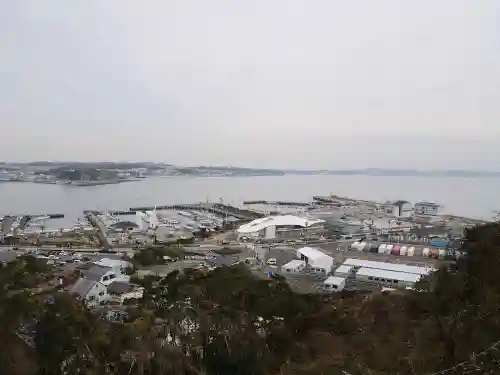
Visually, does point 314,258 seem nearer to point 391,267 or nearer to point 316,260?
point 316,260

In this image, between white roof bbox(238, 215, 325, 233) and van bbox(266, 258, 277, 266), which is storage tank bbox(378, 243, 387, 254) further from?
white roof bbox(238, 215, 325, 233)

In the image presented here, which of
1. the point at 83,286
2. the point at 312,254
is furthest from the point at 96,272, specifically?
the point at 312,254

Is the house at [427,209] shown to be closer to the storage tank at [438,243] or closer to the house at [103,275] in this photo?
the storage tank at [438,243]

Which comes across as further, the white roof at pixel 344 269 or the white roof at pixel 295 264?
the white roof at pixel 295 264

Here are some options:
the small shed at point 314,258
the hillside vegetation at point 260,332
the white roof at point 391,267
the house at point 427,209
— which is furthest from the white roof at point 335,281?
the house at point 427,209

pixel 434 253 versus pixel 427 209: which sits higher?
pixel 427 209

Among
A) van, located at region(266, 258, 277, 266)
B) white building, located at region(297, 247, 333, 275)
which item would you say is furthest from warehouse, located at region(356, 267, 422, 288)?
van, located at region(266, 258, 277, 266)
